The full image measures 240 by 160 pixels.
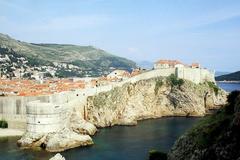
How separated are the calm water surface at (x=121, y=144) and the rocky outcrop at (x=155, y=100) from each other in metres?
4.44

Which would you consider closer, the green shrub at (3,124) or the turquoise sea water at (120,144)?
the turquoise sea water at (120,144)

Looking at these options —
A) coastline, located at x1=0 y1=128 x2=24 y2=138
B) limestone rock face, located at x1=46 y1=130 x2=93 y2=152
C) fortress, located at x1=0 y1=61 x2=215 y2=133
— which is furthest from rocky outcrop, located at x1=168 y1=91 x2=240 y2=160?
coastline, located at x1=0 y1=128 x2=24 y2=138

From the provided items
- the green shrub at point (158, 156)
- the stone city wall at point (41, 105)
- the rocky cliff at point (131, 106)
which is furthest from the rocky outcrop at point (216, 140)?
the stone city wall at point (41, 105)

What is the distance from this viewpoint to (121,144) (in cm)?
4656

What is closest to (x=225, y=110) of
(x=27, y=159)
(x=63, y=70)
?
(x=27, y=159)

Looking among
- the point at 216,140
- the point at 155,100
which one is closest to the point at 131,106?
the point at 155,100

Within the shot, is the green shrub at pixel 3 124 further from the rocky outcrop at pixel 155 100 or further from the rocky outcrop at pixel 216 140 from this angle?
the rocky outcrop at pixel 216 140

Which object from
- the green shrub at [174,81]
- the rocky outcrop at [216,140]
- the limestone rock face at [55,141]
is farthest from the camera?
the green shrub at [174,81]

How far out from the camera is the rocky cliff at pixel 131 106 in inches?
1806

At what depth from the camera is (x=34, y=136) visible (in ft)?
151

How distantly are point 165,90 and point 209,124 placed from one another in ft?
169

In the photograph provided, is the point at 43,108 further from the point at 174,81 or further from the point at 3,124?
the point at 174,81

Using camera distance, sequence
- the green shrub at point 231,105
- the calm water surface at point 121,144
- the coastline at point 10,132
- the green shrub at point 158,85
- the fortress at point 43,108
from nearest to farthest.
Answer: the green shrub at point 231,105
the calm water surface at point 121,144
the fortress at point 43,108
the coastline at point 10,132
the green shrub at point 158,85

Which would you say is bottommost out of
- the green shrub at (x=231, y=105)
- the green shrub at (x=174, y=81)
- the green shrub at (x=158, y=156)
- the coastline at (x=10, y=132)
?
the coastline at (x=10, y=132)
